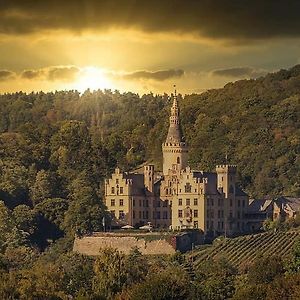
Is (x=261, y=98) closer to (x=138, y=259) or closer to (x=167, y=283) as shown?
(x=138, y=259)

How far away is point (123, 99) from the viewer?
105 meters

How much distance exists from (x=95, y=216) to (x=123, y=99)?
46.8 metres

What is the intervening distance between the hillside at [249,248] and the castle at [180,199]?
1702 mm

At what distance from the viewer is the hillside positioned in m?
55.1

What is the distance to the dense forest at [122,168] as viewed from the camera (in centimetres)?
4538

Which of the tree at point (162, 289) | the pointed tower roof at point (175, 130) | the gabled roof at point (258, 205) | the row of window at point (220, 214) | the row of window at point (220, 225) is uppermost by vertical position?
the pointed tower roof at point (175, 130)

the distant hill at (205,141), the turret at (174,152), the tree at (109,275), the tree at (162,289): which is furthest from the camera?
the distant hill at (205,141)

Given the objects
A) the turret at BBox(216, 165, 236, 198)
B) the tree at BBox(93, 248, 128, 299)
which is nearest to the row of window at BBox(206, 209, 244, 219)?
the turret at BBox(216, 165, 236, 198)

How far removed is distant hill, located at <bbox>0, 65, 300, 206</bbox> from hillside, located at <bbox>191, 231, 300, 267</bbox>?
8.27 m

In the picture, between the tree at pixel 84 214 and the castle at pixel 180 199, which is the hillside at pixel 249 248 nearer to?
the castle at pixel 180 199

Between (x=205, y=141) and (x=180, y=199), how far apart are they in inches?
531

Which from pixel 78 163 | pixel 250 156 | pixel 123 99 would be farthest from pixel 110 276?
pixel 123 99

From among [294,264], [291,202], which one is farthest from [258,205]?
[294,264]

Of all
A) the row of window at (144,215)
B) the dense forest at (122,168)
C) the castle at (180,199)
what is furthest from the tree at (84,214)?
the castle at (180,199)
